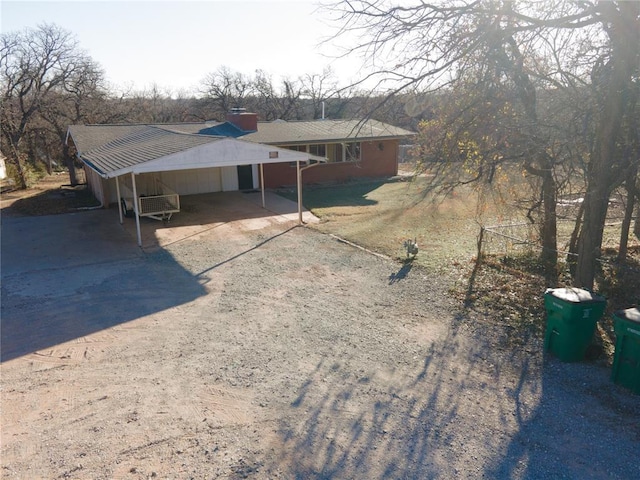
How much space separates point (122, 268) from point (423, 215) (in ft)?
33.5

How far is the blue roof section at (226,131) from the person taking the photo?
66.0 feet

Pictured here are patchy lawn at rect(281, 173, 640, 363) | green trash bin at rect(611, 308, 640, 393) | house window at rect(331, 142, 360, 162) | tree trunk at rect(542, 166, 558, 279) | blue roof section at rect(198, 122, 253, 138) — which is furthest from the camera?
house window at rect(331, 142, 360, 162)

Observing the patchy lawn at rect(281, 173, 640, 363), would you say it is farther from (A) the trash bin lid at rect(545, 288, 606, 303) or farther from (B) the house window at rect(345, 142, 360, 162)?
(B) the house window at rect(345, 142, 360, 162)

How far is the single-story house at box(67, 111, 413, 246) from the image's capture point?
12.6 metres

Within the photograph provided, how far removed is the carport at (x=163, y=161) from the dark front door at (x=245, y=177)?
0.61 ft

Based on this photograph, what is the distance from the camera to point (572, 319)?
19.5ft

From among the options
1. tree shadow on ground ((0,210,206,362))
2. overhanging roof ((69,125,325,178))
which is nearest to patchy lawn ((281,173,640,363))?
overhanging roof ((69,125,325,178))

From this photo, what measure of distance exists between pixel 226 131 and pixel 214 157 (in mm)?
8820

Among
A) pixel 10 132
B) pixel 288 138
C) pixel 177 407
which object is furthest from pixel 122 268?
pixel 10 132

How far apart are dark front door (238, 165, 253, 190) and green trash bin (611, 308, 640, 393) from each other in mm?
17480

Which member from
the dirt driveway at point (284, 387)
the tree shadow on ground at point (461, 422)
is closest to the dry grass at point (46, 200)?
the dirt driveway at point (284, 387)

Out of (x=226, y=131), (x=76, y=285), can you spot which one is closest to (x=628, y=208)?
(x=76, y=285)

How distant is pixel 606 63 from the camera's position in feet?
21.8

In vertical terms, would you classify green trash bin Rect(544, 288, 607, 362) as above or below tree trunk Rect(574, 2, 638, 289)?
below
